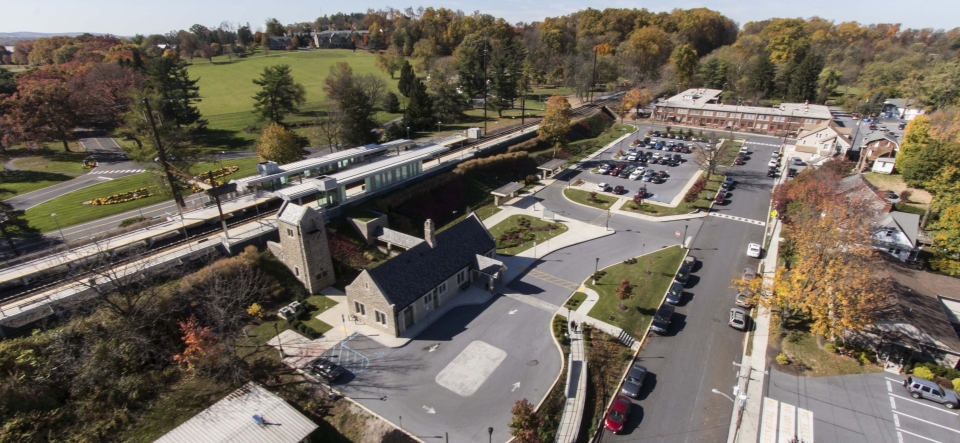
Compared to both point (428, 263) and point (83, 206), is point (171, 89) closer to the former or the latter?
point (83, 206)

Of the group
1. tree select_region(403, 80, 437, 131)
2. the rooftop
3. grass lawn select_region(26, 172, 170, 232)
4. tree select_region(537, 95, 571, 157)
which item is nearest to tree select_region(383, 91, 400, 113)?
tree select_region(403, 80, 437, 131)

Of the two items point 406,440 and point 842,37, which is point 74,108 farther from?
point 842,37

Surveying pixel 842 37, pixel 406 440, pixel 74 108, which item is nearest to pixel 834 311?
pixel 406 440

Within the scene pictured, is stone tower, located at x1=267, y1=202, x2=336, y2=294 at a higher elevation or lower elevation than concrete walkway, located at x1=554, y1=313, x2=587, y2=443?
higher

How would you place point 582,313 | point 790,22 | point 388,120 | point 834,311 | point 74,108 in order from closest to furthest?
point 834,311
point 582,313
point 74,108
point 388,120
point 790,22

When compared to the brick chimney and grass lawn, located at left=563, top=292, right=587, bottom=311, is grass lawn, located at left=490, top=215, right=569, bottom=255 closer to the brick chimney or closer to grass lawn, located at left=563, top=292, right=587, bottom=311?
grass lawn, located at left=563, top=292, right=587, bottom=311

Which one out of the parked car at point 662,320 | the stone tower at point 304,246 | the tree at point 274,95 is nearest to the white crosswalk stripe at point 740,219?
the parked car at point 662,320
